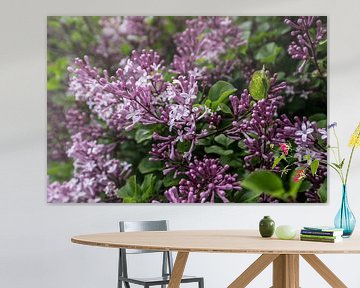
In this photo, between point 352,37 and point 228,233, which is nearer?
point 228,233

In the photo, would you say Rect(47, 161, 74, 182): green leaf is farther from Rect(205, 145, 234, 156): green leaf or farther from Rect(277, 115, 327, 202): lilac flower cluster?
Rect(277, 115, 327, 202): lilac flower cluster

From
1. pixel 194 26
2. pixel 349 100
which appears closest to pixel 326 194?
pixel 349 100

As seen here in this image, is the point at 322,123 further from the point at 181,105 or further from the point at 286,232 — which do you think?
the point at 286,232

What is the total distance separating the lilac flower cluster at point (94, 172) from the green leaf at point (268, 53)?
4.06ft

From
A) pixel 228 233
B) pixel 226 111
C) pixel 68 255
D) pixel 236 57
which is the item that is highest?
pixel 236 57

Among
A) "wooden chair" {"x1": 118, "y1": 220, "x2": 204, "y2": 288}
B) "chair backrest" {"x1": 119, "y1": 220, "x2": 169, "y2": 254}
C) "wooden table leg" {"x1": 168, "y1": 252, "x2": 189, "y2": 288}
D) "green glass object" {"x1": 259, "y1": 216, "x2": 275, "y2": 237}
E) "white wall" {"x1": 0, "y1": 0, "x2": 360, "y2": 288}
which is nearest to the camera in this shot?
"green glass object" {"x1": 259, "y1": 216, "x2": 275, "y2": 237}

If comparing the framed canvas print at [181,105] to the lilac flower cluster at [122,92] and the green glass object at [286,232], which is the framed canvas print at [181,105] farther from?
the green glass object at [286,232]

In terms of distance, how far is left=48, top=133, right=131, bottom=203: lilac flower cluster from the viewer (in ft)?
16.6

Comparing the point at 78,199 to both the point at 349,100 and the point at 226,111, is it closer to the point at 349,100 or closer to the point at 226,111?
the point at 226,111

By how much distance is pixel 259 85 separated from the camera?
5078mm

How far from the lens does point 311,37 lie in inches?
201

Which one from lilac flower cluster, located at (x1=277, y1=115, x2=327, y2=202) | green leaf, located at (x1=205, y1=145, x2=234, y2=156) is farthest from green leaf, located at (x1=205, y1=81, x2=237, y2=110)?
Answer: lilac flower cluster, located at (x1=277, y1=115, x2=327, y2=202)

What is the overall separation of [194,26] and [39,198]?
1.67 meters

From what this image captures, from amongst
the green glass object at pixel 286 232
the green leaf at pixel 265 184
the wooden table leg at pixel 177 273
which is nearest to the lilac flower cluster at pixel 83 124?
the wooden table leg at pixel 177 273
